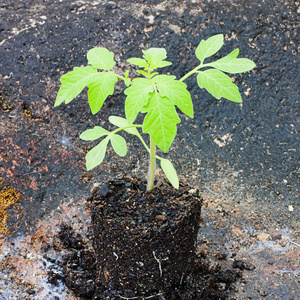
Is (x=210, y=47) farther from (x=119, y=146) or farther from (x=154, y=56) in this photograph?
(x=119, y=146)

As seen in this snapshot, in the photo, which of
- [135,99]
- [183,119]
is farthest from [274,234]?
[135,99]

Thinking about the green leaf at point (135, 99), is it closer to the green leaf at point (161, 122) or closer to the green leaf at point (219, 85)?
the green leaf at point (161, 122)

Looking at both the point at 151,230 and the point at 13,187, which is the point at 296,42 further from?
the point at 13,187

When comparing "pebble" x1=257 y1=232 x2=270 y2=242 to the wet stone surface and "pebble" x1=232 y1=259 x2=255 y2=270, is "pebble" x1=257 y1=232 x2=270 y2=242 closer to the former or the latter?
the wet stone surface

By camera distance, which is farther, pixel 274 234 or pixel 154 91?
pixel 274 234

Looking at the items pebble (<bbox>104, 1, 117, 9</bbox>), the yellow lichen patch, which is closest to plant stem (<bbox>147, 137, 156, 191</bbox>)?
the yellow lichen patch

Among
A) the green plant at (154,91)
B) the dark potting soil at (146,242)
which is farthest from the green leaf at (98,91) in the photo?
the dark potting soil at (146,242)
